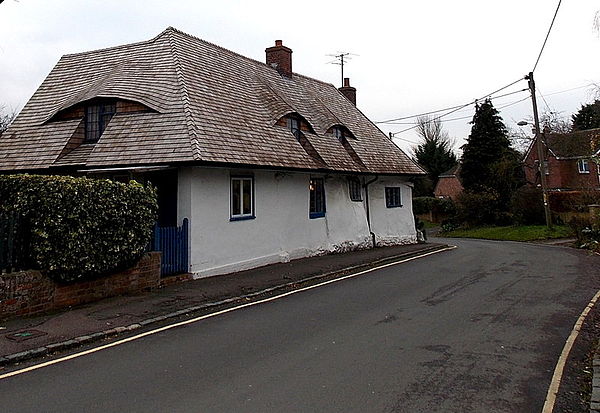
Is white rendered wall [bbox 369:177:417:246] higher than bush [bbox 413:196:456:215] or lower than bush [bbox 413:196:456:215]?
lower

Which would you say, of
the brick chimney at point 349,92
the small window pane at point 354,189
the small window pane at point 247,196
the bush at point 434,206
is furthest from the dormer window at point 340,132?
the bush at point 434,206

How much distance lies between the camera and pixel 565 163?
2067 inches

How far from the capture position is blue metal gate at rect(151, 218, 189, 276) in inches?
480

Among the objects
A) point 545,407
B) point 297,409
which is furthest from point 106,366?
point 545,407

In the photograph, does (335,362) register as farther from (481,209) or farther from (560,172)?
(560,172)

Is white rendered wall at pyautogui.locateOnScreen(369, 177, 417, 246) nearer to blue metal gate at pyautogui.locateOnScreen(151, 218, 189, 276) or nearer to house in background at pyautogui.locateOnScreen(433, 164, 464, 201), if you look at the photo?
blue metal gate at pyautogui.locateOnScreen(151, 218, 189, 276)

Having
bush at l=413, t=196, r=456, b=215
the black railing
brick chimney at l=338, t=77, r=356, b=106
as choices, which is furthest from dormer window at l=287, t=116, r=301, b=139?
bush at l=413, t=196, r=456, b=215

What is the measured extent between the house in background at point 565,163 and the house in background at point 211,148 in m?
28.4

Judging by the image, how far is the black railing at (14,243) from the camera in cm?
878

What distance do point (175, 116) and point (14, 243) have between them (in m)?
6.28

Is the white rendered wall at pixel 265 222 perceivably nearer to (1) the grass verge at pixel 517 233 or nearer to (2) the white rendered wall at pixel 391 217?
(2) the white rendered wall at pixel 391 217

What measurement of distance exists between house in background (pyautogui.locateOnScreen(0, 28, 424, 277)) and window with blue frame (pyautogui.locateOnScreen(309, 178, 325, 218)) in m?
0.04

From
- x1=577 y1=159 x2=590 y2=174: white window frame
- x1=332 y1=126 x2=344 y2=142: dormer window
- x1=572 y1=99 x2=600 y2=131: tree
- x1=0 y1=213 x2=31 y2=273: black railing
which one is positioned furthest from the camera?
x1=572 y1=99 x2=600 y2=131: tree

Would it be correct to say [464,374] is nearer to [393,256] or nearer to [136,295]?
[136,295]
